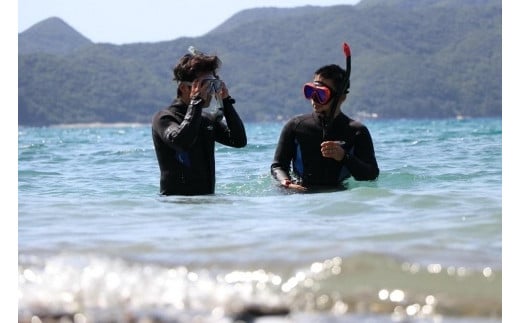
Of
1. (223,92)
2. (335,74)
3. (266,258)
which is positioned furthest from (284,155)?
(266,258)

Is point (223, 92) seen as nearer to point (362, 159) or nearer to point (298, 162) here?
point (298, 162)

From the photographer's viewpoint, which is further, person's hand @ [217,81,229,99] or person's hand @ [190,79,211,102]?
person's hand @ [217,81,229,99]

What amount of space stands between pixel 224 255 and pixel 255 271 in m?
0.42

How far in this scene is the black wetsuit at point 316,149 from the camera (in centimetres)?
706

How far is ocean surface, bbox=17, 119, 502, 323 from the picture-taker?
328 cm

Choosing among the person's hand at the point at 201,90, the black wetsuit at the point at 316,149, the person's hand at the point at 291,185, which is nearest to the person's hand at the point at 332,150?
the black wetsuit at the point at 316,149

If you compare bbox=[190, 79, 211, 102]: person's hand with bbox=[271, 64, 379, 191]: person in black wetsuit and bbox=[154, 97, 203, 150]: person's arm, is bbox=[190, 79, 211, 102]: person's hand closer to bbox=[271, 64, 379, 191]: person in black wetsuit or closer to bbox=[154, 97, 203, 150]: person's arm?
bbox=[154, 97, 203, 150]: person's arm

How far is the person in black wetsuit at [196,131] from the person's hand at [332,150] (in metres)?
0.59

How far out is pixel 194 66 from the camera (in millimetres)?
6461

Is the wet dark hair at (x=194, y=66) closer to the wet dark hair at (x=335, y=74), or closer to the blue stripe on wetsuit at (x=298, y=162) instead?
the wet dark hair at (x=335, y=74)

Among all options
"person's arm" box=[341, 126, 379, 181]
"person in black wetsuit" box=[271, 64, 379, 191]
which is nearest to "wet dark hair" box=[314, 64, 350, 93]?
"person in black wetsuit" box=[271, 64, 379, 191]

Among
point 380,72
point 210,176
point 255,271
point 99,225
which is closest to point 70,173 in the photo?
point 210,176
